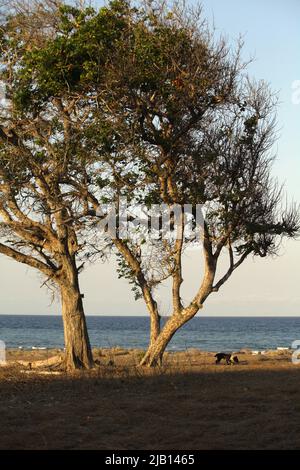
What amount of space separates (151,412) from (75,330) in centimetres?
1013

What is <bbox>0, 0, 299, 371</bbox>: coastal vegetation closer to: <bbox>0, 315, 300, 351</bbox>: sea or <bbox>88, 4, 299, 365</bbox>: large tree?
<bbox>88, 4, 299, 365</bbox>: large tree

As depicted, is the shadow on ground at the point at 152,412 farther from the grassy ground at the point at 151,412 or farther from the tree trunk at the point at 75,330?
the tree trunk at the point at 75,330

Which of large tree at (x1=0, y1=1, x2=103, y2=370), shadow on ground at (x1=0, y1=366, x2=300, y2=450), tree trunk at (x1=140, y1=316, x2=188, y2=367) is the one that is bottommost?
shadow on ground at (x1=0, y1=366, x2=300, y2=450)

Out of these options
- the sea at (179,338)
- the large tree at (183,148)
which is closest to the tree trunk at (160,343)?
the large tree at (183,148)

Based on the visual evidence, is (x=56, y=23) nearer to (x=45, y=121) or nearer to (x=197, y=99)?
(x=45, y=121)

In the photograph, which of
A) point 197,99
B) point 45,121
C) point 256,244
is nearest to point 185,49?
point 197,99

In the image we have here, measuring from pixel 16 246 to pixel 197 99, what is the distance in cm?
782

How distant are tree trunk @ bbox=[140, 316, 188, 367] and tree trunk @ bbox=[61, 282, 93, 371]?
1850 millimetres

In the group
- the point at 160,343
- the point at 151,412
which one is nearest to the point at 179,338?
the point at 160,343

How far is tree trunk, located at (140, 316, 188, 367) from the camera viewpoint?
A: 21281 millimetres

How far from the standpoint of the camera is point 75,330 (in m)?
21.7

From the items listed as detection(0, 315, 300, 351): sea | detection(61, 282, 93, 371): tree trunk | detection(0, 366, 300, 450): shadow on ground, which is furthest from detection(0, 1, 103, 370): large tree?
detection(0, 315, 300, 351): sea
